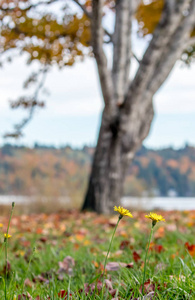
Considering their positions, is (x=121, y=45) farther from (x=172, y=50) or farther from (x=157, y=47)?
(x=172, y=50)

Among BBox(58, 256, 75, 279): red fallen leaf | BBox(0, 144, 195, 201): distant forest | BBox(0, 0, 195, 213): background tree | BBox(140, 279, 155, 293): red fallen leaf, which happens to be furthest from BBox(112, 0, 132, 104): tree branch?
BBox(140, 279, 155, 293): red fallen leaf

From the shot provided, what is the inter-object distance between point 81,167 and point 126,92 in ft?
27.7

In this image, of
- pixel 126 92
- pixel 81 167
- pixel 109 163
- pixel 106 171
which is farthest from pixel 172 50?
pixel 81 167

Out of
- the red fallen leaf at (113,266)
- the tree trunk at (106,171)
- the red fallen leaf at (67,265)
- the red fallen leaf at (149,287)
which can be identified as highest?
the tree trunk at (106,171)

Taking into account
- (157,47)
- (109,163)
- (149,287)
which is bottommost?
(149,287)

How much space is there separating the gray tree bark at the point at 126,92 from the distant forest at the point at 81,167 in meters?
4.40

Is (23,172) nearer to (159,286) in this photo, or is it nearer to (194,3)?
(194,3)

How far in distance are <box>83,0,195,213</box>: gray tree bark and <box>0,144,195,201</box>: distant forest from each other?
440 centimetres

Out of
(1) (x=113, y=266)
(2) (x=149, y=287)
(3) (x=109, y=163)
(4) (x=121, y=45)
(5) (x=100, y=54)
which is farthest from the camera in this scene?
(3) (x=109, y=163)

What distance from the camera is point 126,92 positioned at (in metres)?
7.06

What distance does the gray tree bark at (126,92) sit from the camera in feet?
21.2

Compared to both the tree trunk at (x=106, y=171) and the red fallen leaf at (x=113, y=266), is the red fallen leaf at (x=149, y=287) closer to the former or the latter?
the red fallen leaf at (x=113, y=266)

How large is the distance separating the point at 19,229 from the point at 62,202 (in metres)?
3.99

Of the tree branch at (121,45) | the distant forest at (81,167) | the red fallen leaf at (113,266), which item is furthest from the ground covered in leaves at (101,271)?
the distant forest at (81,167)
